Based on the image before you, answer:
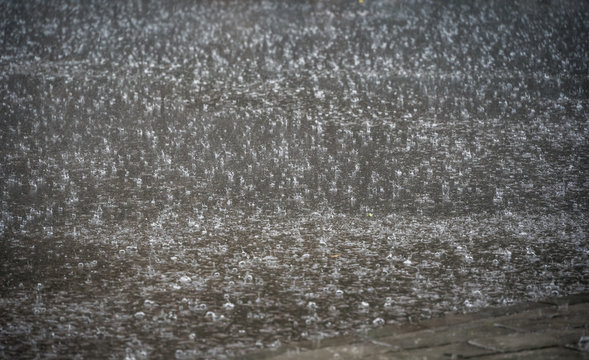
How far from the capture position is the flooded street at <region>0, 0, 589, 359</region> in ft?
12.3

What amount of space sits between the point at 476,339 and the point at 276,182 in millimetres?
2662

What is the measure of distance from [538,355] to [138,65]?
7010 millimetres

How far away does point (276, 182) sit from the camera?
5.71 metres

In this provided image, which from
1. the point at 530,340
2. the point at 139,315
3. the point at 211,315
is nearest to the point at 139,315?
the point at 139,315

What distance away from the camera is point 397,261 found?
4.32 metres

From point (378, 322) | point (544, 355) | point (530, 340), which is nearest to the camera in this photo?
point (544, 355)

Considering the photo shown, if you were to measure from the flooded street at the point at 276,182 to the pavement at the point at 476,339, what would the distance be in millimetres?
137

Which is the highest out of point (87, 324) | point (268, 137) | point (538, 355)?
point (268, 137)

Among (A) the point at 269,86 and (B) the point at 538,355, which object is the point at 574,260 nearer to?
(B) the point at 538,355

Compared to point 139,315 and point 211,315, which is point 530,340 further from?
point 139,315

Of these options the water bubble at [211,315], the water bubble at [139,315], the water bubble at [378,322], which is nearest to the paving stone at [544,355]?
the water bubble at [378,322]

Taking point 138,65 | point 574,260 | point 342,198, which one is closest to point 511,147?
point 342,198

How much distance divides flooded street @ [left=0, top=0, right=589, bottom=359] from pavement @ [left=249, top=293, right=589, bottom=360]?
0.14 metres

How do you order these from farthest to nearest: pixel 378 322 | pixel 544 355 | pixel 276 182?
pixel 276 182
pixel 378 322
pixel 544 355
